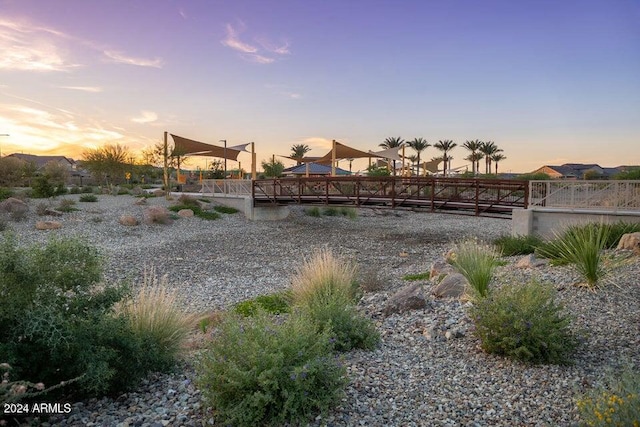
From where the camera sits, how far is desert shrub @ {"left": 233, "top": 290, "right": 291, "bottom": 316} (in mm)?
6984

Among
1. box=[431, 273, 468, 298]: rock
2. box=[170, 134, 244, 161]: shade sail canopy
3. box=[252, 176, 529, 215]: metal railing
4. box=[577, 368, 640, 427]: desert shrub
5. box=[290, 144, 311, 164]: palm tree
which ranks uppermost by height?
box=[290, 144, 311, 164]: palm tree

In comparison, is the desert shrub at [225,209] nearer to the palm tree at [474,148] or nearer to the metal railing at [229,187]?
the metal railing at [229,187]

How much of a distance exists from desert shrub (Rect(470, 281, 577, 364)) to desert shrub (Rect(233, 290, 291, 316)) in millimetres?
3287

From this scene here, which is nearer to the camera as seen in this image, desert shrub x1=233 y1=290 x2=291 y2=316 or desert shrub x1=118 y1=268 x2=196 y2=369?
desert shrub x1=118 y1=268 x2=196 y2=369

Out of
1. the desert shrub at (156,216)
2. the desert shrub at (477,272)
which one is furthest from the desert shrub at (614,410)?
the desert shrub at (156,216)

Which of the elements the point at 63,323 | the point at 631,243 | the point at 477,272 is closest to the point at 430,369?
the point at 477,272

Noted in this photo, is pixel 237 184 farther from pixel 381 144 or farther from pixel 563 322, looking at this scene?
pixel 381 144

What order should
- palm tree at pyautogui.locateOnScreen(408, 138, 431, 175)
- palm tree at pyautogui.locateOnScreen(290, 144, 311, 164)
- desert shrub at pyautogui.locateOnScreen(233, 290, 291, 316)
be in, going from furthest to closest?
palm tree at pyautogui.locateOnScreen(290, 144, 311, 164) < palm tree at pyautogui.locateOnScreen(408, 138, 431, 175) < desert shrub at pyautogui.locateOnScreen(233, 290, 291, 316)

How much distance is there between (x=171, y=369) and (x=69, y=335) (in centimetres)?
120

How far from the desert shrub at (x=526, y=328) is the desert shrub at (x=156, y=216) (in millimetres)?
16249

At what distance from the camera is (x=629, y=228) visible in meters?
10.9

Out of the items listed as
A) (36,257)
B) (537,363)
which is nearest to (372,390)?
(537,363)

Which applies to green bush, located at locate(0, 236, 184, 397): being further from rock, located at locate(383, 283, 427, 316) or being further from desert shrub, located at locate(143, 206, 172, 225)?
desert shrub, located at locate(143, 206, 172, 225)

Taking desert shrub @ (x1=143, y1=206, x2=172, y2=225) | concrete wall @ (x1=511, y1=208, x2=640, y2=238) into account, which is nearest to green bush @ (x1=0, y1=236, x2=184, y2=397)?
concrete wall @ (x1=511, y1=208, x2=640, y2=238)
